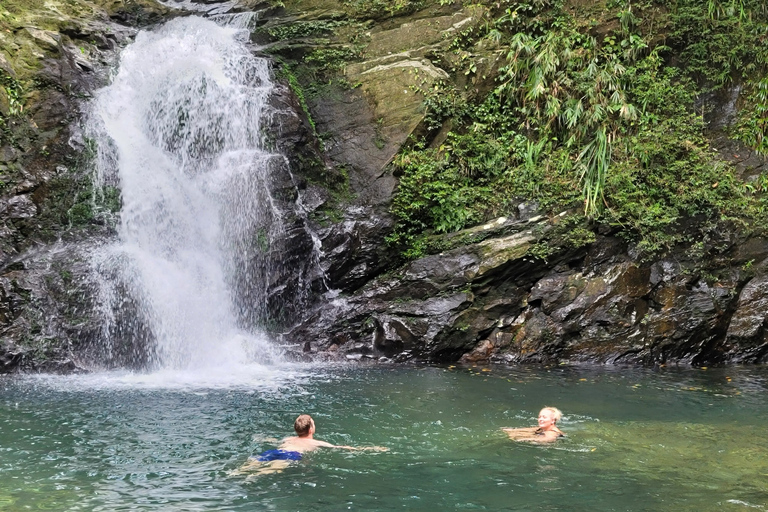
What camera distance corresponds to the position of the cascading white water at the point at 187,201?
36.3 ft

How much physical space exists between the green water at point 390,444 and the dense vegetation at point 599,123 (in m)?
3.81

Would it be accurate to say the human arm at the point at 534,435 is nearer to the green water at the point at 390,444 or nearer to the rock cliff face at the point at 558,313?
the green water at the point at 390,444

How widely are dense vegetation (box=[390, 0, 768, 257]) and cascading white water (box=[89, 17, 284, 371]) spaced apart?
10.2 feet

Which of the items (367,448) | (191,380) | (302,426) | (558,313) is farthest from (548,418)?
(558,313)

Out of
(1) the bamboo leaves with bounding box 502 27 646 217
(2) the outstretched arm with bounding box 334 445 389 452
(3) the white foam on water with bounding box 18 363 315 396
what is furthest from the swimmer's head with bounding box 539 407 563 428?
(1) the bamboo leaves with bounding box 502 27 646 217

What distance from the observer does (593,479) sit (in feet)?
17.9

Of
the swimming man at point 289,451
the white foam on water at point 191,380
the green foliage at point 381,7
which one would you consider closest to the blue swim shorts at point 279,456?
the swimming man at point 289,451

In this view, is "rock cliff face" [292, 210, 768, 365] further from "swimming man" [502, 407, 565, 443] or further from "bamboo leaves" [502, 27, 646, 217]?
"swimming man" [502, 407, 565, 443]

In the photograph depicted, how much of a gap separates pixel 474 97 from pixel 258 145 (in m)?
4.91

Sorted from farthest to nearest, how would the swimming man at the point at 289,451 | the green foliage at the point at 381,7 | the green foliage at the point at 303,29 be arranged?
the green foliage at the point at 303,29 → the green foliage at the point at 381,7 → the swimming man at the point at 289,451

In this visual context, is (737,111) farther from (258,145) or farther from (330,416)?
(330,416)

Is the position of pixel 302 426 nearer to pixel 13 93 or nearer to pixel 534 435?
pixel 534 435

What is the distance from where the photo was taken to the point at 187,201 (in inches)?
493

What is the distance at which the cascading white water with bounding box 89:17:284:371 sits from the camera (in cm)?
1108
